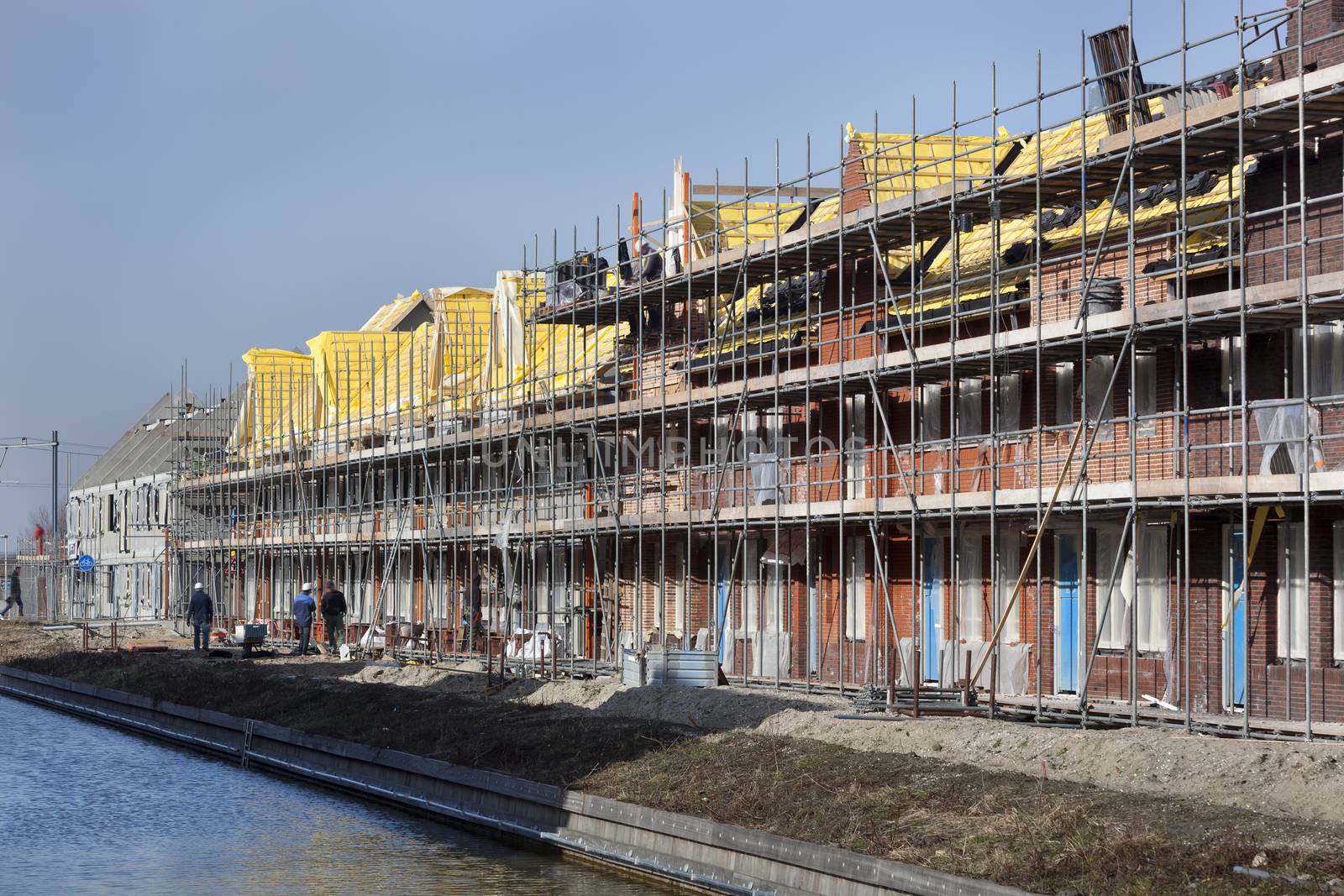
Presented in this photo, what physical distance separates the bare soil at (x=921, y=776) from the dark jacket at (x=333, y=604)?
40.4 feet

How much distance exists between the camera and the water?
15430mm

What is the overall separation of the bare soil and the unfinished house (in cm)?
235

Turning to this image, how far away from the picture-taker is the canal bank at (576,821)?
1341 cm

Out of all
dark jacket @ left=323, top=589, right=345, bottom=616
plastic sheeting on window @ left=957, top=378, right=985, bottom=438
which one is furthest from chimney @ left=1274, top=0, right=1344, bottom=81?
dark jacket @ left=323, top=589, right=345, bottom=616

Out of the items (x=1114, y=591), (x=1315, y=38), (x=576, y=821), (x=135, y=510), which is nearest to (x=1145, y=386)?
(x=1114, y=591)

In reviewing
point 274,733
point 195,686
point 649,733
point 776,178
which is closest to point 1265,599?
point 649,733

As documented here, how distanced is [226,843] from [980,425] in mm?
12500

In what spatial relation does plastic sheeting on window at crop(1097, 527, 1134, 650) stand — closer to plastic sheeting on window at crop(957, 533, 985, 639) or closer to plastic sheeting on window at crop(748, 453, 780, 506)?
plastic sheeting on window at crop(957, 533, 985, 639)

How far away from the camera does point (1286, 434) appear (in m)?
19.5

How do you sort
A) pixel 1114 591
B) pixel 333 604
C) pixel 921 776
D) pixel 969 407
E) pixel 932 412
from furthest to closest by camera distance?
1. pixel 333 604
2. pixel 932 412
3. pixel 969 407
4. pixel 1114 591
5. pixel 921 776

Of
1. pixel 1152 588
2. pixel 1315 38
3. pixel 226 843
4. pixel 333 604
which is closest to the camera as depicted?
pixel 226 843

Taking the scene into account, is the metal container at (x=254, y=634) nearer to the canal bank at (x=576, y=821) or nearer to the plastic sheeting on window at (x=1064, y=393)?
the canal bank at (x=576, y=821)

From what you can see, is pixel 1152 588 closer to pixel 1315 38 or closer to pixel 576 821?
pixel 1315 38

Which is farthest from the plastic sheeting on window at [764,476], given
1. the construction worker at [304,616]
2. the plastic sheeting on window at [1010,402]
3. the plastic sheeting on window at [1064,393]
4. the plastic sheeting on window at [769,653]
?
the construction worker at [304,616]
